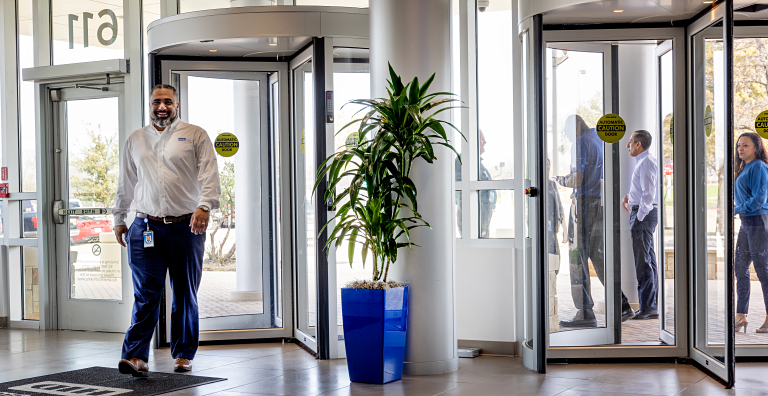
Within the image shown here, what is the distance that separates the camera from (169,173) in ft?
15.3

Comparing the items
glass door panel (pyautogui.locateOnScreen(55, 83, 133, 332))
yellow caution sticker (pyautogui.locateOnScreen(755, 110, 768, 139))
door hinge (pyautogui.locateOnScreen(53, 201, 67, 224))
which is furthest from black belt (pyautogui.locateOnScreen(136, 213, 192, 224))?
yellow caution sticker (pyautogui.locateOnScreen(755, 110, 768, 139))

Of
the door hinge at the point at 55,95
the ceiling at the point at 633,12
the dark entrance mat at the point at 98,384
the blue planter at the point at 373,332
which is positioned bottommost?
the dark entrance mat at the point at 98,384

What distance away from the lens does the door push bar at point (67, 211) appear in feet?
22.0

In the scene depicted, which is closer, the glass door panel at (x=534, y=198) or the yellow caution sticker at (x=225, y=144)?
the glass door panel at (x=534, y=198)

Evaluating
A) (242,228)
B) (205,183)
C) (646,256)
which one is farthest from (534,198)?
(242,228)

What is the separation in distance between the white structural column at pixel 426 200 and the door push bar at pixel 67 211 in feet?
10.5

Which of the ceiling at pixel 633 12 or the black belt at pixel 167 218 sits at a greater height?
the ceiling at pixel 633 12

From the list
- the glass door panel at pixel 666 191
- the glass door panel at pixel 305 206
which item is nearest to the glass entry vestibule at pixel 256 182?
the glass door panel at pixel 305 206

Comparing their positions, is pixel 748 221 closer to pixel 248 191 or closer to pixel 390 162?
pixel 390 162

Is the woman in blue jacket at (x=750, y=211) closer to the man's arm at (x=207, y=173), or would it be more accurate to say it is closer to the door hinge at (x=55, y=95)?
the man's arm at (x=207, y=173)

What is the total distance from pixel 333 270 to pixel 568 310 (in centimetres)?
154

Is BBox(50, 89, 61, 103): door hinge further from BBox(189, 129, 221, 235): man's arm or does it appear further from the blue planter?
the blue planter

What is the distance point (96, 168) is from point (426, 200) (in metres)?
3.44

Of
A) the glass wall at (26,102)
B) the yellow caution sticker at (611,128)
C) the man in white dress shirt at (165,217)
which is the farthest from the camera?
the glass wall at (26,102)
